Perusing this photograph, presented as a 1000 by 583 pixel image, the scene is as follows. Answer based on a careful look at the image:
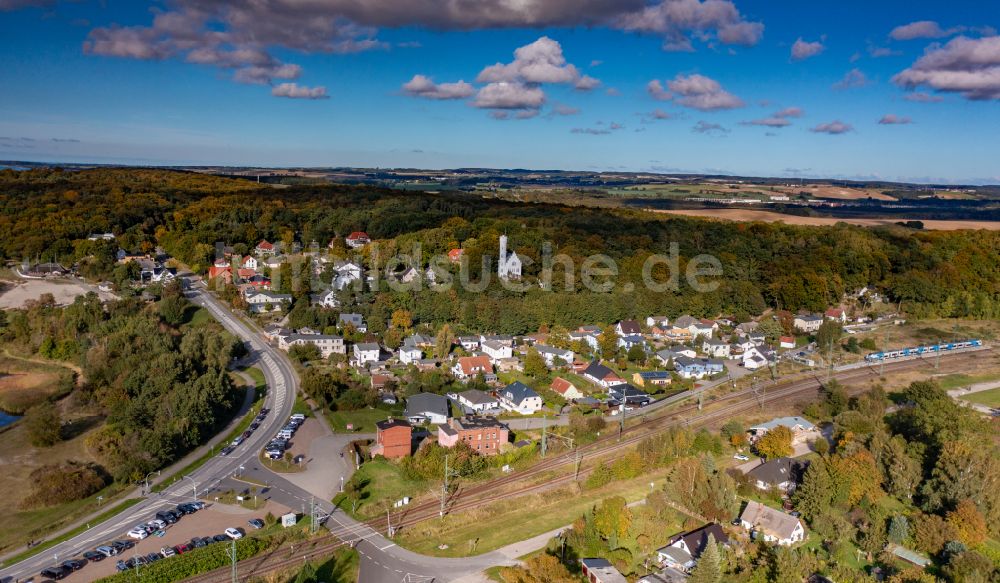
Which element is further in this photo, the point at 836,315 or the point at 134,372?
the point at 836,315

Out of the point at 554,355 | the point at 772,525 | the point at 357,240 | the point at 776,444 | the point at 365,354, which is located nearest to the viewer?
the point at 772,525

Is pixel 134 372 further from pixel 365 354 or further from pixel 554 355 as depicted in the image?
pixel 554 355

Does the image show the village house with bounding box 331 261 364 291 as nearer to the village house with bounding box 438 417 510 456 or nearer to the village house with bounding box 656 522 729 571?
the village house with bounding box 438 417 510 456

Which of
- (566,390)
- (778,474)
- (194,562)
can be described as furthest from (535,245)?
(194,562)

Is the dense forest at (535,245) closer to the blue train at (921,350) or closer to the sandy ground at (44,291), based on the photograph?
the sandy ground at (44,291)

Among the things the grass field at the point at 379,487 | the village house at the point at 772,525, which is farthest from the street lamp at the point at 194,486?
the village house at the point at 772,525

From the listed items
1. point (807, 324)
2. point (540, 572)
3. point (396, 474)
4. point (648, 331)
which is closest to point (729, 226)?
point (807, 324)

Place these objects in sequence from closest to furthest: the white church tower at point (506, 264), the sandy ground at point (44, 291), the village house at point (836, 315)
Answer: the sandy ground at point (44, 291), the village house at point (836, 315), the white church tower at point (506, 264)
